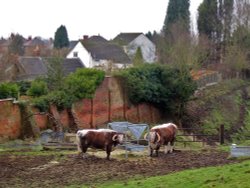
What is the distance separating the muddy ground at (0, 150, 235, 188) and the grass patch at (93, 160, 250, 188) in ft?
5.72

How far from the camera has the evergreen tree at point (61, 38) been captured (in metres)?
102

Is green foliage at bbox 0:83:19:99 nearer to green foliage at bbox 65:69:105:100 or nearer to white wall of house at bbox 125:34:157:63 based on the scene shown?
green foliage at bbox 65:69:105:100

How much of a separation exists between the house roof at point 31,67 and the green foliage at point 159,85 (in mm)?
18488

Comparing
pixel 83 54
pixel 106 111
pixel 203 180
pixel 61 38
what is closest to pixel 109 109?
pixel 106 111

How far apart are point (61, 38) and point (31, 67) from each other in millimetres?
42919

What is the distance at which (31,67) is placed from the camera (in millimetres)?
61344

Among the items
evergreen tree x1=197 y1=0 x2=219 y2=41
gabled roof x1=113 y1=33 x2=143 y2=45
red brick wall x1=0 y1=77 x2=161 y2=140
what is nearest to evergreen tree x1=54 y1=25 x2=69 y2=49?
gabled roof x1=113 y1=33 x2=143 y2=45

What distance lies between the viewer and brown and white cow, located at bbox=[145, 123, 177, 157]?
77.4ft

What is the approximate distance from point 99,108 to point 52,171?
20389mm

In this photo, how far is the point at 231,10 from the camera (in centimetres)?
7531

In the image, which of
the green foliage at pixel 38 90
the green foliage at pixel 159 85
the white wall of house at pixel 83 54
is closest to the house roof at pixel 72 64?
the white wall of house at pixel 83 54

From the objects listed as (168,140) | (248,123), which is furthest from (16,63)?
(168,140)

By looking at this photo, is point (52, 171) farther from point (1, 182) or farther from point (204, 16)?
point (204, 16)

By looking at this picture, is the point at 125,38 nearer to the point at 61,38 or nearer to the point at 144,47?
the point at 144,47
